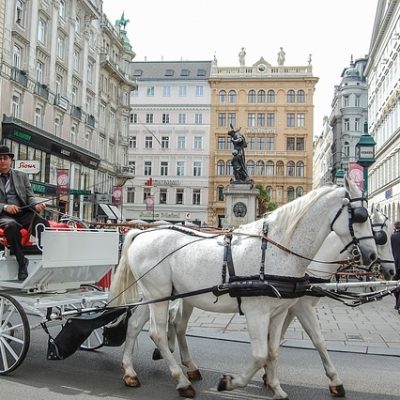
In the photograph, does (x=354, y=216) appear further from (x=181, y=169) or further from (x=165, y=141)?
(x=165, y=141)

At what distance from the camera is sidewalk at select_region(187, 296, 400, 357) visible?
7793mm

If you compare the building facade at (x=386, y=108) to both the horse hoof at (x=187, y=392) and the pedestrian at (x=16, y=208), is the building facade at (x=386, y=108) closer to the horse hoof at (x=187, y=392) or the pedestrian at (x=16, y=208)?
the pedestrian at (x=16, y=208)

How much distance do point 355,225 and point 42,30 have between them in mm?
33390

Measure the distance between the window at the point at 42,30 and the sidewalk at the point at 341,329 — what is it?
2780 cm

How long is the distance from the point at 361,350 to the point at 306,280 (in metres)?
3.12

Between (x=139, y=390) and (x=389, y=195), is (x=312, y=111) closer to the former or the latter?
(x=389, y=195)

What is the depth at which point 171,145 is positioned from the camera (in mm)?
69500

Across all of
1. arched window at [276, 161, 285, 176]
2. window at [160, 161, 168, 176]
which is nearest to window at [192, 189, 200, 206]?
window at [160, 161, 168, 176]

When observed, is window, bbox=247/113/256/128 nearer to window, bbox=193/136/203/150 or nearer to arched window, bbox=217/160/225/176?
arched window, bbox=217/160/225/176

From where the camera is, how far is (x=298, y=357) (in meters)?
7.00

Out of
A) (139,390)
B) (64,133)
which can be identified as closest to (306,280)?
(139,390)

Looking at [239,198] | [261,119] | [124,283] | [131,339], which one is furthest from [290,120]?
[131,339]

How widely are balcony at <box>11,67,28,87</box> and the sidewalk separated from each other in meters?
23.7

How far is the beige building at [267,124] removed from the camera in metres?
67.1
